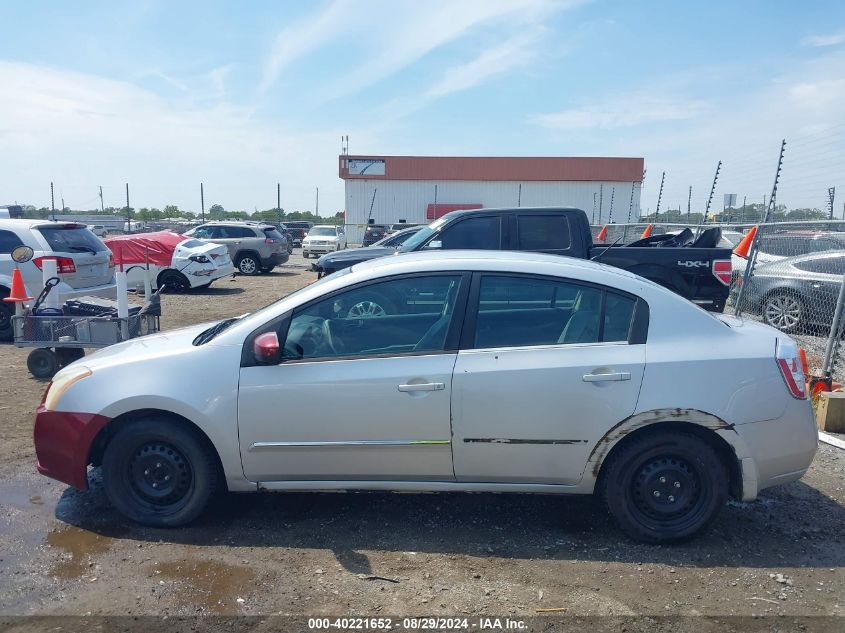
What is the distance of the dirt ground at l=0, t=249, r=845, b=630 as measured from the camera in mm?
3375

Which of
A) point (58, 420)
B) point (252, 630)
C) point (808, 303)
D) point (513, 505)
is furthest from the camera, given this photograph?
point (808, 303)

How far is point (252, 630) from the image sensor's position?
10.3ft

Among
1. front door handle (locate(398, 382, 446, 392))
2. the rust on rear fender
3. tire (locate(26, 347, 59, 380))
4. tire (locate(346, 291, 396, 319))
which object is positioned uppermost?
tire (locate(346, 291, 396, 319))

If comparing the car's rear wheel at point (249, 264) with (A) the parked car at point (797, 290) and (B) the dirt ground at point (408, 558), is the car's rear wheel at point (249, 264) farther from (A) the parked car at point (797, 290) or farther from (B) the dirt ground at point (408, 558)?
(B) the dirt ground at point (408, 558)

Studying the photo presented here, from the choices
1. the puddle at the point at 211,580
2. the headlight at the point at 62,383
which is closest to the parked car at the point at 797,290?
the puddle at the point at 211,580

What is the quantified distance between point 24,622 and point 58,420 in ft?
4.15

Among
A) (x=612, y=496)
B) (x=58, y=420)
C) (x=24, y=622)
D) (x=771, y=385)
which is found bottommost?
(x=24, y=622)

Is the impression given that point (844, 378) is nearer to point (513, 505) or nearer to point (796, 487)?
point (796, 487)

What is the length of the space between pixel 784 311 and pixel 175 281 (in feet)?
43.1

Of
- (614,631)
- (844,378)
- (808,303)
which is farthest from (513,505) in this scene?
(808,303)

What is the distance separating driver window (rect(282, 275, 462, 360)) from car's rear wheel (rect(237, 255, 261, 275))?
1844 centimetres

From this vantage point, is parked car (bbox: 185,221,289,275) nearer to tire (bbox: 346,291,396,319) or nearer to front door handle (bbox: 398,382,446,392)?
tire (bbox: 346,291,396,319)

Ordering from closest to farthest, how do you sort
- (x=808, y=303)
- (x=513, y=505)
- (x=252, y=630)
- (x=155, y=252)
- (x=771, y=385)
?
(x=252, y=630) < (x=771, y=385) < (x=513, y=505) < (x=155, y=252) < (x=808, y=303)

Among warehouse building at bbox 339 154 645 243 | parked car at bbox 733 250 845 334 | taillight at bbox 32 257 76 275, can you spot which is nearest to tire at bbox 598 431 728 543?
A: parked car at bbox 733 250 845 334
